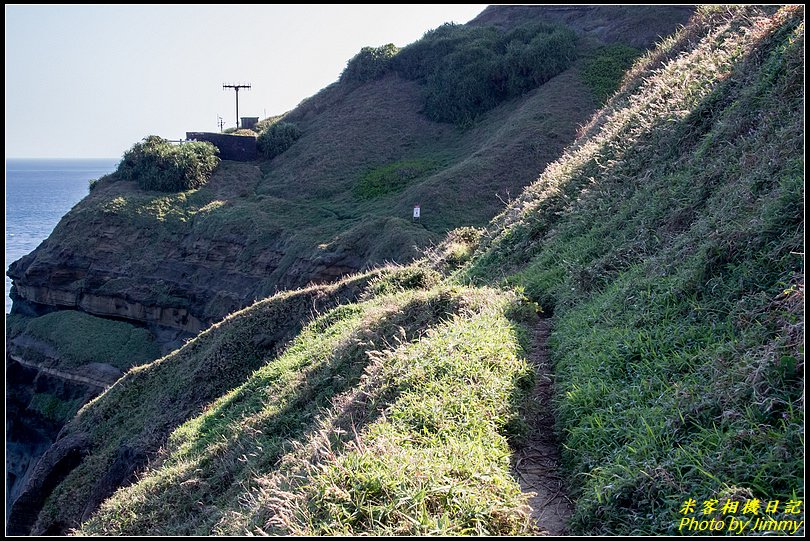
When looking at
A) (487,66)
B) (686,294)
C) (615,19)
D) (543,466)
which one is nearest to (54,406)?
(543,466)

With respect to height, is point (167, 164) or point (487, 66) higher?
point (487, 66)

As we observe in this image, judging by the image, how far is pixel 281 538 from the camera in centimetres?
339

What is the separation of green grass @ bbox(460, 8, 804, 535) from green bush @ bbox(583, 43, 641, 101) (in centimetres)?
2126

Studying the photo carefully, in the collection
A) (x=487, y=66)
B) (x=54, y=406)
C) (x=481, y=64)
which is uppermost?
(x=481, y=64)

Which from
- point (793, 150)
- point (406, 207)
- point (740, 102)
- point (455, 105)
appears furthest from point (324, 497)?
point (455, 105)

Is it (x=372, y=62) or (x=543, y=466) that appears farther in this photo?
(x=372, y=62)

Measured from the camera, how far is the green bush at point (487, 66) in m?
34.0

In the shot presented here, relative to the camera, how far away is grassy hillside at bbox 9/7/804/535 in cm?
355

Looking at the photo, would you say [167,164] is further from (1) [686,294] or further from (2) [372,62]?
(1) [686,294]

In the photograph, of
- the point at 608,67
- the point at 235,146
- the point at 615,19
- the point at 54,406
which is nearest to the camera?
the point at 54,406

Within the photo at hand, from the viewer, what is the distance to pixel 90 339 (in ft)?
84.1

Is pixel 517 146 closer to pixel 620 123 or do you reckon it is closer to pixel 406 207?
pixel 406 207

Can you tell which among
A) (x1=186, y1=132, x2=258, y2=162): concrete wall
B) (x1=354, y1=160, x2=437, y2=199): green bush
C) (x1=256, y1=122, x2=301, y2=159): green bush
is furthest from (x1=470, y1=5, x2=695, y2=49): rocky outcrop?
(x1=186, y1=132, x2=258, y2=162): concrete wall

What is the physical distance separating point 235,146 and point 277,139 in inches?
99.5
